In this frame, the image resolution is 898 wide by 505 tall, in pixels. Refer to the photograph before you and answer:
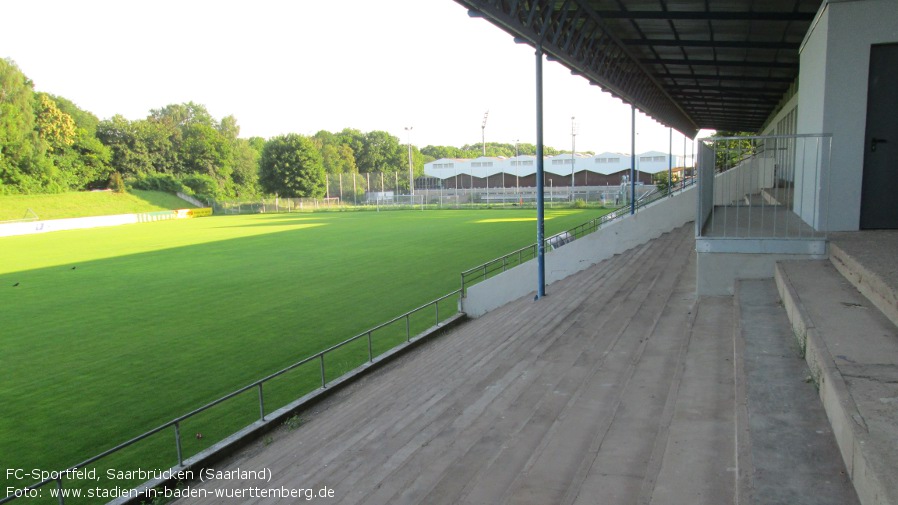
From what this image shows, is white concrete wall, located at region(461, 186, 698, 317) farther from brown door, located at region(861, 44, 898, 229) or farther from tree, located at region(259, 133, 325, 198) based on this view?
tree, located at region(259, 133, 325, 198)

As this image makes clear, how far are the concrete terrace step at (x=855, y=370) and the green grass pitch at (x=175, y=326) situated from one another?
6.93m

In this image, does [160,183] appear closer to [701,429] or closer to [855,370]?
[701,429]

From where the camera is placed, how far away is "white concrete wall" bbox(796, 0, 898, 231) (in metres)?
7.02

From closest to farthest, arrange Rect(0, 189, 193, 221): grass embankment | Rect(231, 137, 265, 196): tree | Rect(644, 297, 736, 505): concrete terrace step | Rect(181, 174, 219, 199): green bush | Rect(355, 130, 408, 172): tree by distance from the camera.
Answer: Rect(644, 297, 736, 505): concrete terrace step < Rect(0, 189, 193, 221): grass embankment < Rect(181, 174, 219, 199): green bush < Rect(231, 137, 265, 196): tree < Rect(355, 130, 408, 172): tree

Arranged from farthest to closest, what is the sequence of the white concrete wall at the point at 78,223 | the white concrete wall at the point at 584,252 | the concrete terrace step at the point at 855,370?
the white concrete wall at the point at 78,223
the white concrete wall at the point at 584,252
the concrete terrace step at the point at 855,370

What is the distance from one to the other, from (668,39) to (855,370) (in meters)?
11.5

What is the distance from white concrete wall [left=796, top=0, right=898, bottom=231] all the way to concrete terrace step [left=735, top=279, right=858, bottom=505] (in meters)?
3.36

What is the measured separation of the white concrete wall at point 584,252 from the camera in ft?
46.3

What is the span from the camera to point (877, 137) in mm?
7203

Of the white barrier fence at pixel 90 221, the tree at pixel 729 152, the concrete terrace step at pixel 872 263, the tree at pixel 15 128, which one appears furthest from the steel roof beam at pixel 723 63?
the tree at pixel 15 128

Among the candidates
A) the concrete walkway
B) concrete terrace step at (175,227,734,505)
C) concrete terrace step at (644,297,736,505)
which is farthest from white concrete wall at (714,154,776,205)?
concrete terrace step at (644,297,736,505)

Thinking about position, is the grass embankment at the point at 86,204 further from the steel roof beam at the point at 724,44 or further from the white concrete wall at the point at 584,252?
the steel roof beam at the point at 724,44

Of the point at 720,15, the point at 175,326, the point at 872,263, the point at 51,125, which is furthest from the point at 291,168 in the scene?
the point at 872,263

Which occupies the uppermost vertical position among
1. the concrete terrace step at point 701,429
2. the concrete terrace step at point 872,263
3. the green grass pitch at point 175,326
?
the concrete terrace step at point 872,263
